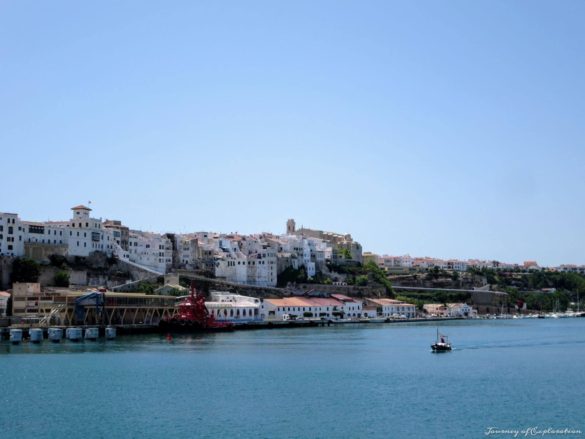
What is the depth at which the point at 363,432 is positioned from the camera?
2780 cm

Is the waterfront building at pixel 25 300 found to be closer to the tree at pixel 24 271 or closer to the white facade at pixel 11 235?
the tree at pixel 24 271

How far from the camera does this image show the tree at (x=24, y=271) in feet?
251

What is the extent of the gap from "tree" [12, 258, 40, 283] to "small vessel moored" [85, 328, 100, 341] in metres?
15.0

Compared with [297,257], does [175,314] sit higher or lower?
lower

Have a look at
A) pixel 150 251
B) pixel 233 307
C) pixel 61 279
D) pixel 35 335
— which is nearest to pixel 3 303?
pixel 61 279

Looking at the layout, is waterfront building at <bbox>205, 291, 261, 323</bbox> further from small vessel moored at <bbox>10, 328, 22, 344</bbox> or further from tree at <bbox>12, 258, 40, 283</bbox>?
small vessel moored at <bbox>10, 328, 22, 344</bbox>

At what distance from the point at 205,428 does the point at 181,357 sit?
71.9 ft

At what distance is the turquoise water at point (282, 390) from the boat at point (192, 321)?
46.8ft

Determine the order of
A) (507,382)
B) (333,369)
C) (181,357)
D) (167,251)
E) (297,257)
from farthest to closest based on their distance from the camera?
(297,257) < (167,251) < (181,357) < (333,369) < (507,382)

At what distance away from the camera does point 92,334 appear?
65000 millimetres

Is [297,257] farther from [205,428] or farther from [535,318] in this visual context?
[205,428]

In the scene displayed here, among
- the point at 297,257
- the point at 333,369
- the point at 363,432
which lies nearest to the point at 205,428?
the point at 363,432

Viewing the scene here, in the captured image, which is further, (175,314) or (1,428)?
(175,314)

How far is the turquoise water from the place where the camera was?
2867cm
